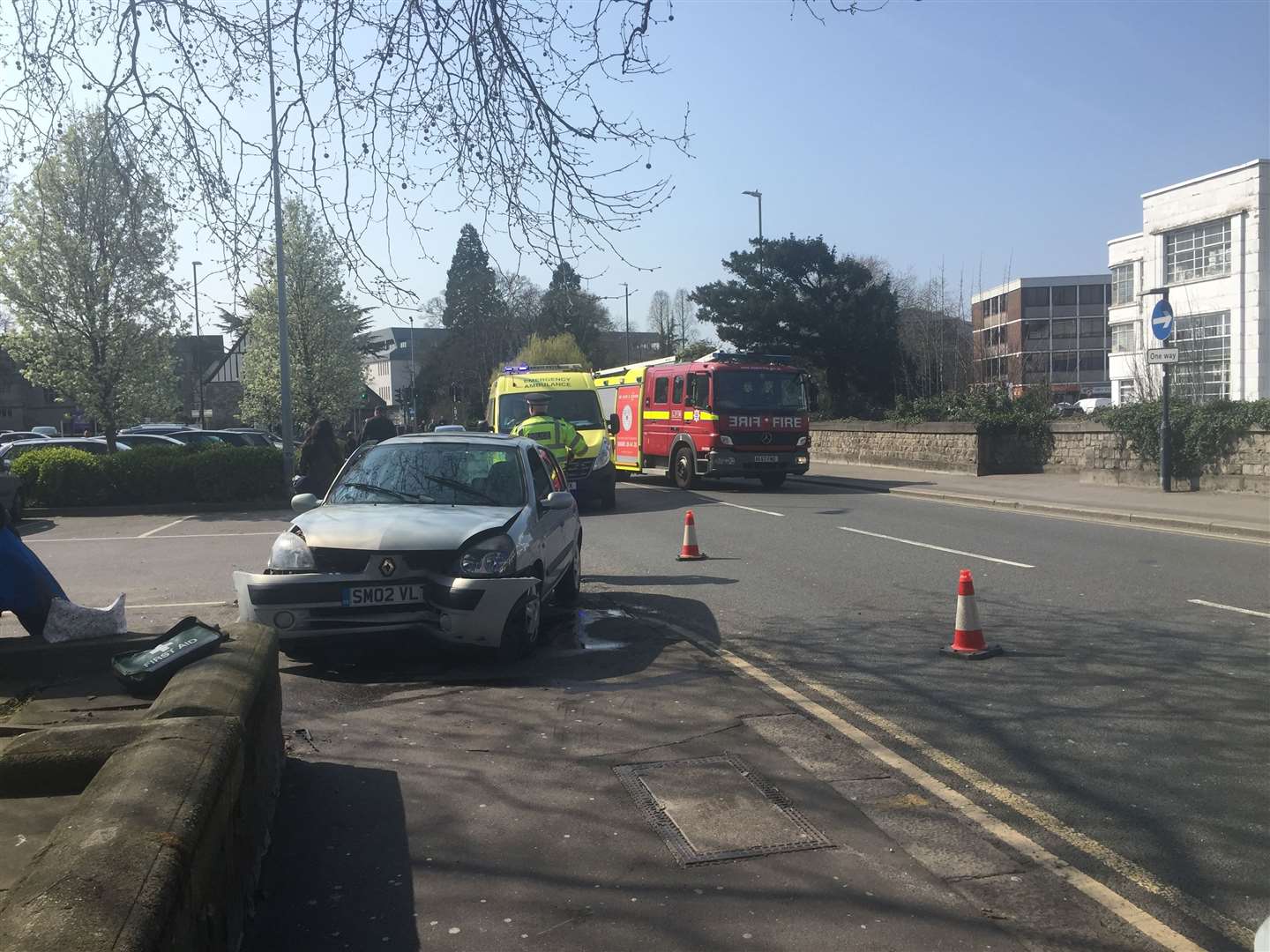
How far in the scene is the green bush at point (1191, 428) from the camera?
63.3 ft

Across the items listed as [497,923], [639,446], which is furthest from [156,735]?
[639,446]

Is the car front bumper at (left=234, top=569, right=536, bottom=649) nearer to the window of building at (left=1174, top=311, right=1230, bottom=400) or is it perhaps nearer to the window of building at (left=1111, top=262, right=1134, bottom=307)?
the window of building at (left=1174, top=311, right=1230, bottom=400)

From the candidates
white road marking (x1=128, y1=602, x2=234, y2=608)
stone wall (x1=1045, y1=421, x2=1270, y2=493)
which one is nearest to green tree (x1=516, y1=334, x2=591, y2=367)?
stone wall (x1=1045, y1=421, x2=1270, y2=493)

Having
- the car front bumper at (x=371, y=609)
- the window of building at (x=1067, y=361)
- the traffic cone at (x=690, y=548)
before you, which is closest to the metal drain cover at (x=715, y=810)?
the car front bumper at (x=371, y=609)

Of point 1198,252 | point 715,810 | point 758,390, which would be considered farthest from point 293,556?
point 1198,252

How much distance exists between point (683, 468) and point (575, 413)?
4.20m

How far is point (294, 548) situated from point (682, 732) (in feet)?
10.2

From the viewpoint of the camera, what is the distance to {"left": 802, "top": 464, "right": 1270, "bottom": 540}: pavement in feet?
51.5

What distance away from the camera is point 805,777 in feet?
17.1

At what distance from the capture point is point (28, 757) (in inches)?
144

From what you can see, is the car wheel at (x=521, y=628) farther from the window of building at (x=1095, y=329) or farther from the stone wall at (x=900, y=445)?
the window of building at (x=1095, y=329)

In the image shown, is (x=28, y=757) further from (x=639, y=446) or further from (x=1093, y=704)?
(x=639, y=446)

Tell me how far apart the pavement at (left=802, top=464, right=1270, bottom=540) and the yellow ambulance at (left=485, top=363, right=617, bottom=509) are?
656cm

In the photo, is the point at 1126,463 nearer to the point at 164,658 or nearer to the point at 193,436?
the point at 164,658
